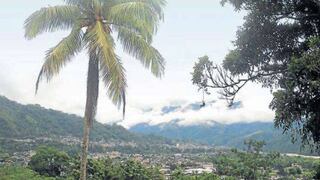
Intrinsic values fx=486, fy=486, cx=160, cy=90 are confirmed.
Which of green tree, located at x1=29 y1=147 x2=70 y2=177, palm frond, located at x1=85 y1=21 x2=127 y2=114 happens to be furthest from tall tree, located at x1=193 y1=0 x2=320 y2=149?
green tree, located at x1=29 y1=147 x2=70 y2=177

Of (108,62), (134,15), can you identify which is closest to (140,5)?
(134,15)

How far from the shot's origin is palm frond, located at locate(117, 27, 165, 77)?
53.4ft

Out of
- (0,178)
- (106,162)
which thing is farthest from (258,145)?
(0,178)

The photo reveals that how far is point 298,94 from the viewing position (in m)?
11.1

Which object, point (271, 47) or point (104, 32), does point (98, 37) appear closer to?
point (104, 32)

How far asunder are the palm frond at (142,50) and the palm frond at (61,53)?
1432mm

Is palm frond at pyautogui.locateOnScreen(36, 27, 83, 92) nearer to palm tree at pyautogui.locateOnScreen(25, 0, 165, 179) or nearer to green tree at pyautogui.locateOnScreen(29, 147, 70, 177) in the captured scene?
palm tree at pyautogui.locateOnScreen(25, 0, 165, 179)

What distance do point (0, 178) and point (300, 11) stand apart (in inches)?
1855

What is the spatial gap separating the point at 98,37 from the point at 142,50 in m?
1.98

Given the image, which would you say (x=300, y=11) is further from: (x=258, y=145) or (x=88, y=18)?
(x=258, y=145)

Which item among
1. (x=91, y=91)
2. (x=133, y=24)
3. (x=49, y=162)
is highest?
(x=133, y=24)

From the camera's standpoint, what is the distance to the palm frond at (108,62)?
15.1 m

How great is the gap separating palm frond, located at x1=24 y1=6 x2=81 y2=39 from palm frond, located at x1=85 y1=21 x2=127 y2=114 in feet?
3.78

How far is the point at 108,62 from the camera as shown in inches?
601
